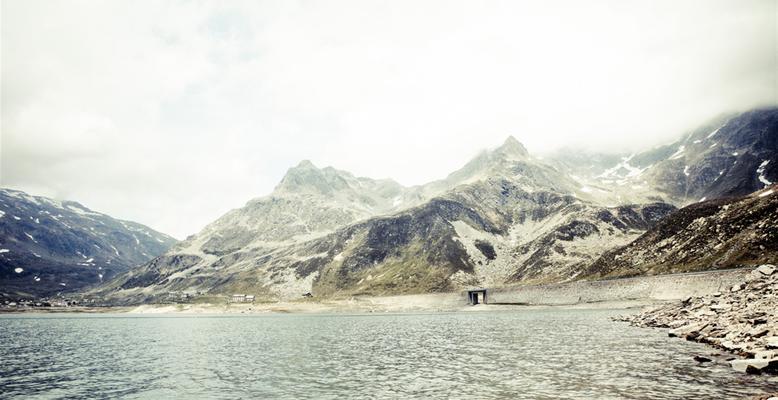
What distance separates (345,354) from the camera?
6250cm

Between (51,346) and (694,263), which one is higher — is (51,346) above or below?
below

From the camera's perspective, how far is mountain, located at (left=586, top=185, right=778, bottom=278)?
140875 millimetres

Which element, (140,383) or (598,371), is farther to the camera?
(140,383)

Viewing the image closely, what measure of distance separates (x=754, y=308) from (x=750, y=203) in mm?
143488

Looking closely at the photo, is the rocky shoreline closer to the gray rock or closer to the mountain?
the gray rock

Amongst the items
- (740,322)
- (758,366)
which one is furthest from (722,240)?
(758,366)

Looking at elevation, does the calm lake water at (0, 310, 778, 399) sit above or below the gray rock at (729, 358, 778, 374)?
below

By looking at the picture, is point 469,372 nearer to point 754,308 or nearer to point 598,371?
point 598,371

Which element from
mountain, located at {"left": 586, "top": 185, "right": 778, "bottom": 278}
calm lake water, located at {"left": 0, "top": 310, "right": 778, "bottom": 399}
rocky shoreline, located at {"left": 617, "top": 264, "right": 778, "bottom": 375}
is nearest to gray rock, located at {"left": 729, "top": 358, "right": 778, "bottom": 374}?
rocky shoreline, located at {"left": 617, "top": 264, "right": 778, "bottom": 375}

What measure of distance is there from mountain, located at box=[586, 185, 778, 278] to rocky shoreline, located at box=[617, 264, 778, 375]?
209ft

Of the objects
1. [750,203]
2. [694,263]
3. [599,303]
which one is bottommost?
[599,303]

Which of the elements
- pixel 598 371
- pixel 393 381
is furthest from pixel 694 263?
pixel 393 381

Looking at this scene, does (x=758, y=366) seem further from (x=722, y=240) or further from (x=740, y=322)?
(x=722, y=240)

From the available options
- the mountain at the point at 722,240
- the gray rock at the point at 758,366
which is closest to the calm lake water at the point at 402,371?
the gray rock at the point at 758,366
